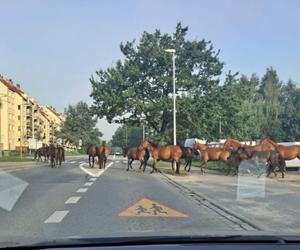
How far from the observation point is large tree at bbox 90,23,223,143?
58.1m

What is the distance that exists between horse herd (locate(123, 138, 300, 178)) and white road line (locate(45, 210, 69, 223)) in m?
19.2

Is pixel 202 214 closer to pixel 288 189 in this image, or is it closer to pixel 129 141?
pixel 288 189

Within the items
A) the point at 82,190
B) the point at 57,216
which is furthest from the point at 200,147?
the point at 57,216

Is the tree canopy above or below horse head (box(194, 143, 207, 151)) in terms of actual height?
above

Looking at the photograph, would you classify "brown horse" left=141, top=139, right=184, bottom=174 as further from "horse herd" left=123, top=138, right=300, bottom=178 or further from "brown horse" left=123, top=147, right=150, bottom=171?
"brown horse" left=123, top=147, right=150, bottom=171

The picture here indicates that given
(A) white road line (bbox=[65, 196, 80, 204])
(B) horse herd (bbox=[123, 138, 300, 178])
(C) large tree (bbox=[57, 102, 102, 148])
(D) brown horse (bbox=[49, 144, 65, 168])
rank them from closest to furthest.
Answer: (A) white road line (bbox=[65, 196, 80, 204]) < (B) horse herd (bbox=[123, 138, 300, 178]) < (D) brown horse (bbox=[49, 144, 65, 168]) < (C) large tree (bbox=[57, 102, 102, 148])

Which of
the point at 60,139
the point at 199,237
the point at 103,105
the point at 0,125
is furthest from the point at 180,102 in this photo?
the point at 60,139

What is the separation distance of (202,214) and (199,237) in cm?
1089

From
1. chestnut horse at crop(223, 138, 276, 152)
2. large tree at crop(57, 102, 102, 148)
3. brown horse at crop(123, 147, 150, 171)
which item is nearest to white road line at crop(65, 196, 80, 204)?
chestnut horse at crop(223, 138, 276, 152)

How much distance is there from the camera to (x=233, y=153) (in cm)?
3422

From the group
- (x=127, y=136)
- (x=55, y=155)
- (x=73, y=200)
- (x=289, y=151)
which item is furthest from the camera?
(x=127, y=136)

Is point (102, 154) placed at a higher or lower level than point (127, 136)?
lower

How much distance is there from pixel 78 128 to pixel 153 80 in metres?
113

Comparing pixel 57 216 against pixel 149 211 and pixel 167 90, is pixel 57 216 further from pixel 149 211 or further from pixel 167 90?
pixel 167 90
